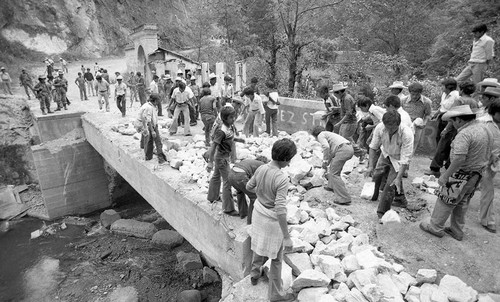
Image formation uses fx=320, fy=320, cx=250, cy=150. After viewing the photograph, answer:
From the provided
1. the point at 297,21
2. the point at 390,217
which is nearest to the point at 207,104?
the point at 390,217

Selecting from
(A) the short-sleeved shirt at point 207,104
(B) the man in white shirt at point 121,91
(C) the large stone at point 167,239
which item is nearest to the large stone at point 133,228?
(C) the large stone at point 167,239

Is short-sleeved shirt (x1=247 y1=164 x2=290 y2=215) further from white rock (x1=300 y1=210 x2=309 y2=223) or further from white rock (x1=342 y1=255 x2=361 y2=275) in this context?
white rock (x1=300 y1=210 x2=309 y2=223)

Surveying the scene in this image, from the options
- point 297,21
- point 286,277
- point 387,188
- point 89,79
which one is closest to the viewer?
point 286,277

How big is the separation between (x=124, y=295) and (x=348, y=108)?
6.91 m

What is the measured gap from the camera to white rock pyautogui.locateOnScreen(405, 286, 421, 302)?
307cm

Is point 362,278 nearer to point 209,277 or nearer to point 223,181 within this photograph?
point 223,181

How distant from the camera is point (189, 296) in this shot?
7340 millimetres

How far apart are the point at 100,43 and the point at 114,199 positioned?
17.0 metres

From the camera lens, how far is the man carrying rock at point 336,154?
4.70 metres

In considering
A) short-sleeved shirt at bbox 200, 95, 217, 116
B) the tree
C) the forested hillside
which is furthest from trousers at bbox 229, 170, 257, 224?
the tree

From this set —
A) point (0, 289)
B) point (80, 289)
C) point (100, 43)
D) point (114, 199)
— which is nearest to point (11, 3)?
point (100, 43)

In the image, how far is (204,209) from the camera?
16.4 feet

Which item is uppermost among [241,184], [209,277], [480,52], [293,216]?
[480,52]

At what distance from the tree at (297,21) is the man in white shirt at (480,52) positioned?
7.46 meters
